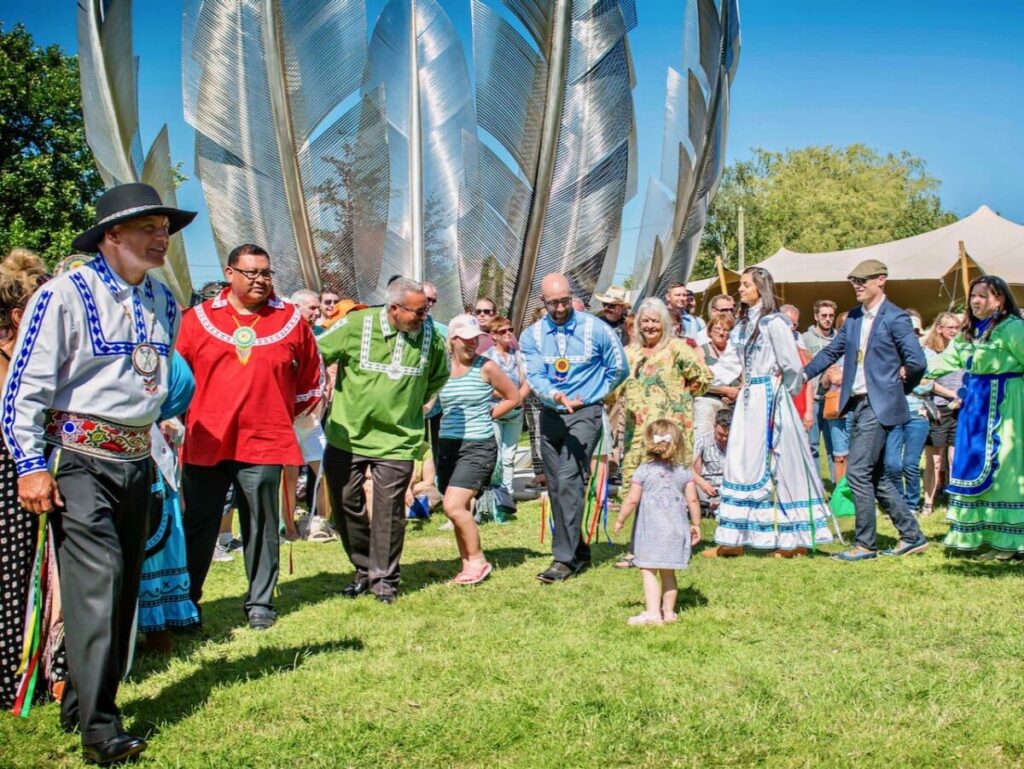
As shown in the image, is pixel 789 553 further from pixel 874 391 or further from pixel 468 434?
pixel 468 434

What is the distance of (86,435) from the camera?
3.54 meters

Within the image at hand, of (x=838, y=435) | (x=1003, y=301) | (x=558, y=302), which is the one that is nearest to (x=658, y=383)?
(x=558, y=302)

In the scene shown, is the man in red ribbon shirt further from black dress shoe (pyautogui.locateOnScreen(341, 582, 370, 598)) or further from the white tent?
the white tent

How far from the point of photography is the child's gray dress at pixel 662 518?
5254 mm

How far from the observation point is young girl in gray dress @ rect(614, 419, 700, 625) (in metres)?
5.23

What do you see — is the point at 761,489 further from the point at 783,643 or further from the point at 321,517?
the point at 321,517

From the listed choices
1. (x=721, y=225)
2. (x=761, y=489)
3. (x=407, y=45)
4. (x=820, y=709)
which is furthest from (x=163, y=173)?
(x=721, y=225)

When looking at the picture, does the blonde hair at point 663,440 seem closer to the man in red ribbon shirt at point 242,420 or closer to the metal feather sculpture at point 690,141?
the man in red ribbon shirt at point 242,420

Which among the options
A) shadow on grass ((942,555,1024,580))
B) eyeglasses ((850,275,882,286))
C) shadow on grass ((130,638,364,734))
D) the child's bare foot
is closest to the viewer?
shadow on grass ((130,638,364,734))

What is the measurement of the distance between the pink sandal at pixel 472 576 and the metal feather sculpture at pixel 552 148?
4146mm

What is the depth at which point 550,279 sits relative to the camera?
6.61m

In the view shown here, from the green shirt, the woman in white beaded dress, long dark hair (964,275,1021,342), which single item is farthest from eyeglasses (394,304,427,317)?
long dark hair (964,275,1021,342)

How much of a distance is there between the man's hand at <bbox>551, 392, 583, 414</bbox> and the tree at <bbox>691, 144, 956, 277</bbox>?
38.2 meters

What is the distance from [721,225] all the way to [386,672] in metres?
44.1
